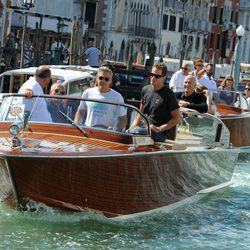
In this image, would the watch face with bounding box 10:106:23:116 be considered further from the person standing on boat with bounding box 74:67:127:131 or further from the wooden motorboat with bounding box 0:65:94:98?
the wooden motorboat with bounding box 0:65:94:98

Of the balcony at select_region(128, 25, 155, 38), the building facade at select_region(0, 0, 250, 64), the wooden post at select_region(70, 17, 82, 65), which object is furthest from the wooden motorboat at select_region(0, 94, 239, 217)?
the balcony at select_region(128, 25, 155, 38)

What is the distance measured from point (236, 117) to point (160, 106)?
→ 7.00m

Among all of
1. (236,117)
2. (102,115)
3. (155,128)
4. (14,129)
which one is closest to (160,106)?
(155,128)

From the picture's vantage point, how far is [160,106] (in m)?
10.8

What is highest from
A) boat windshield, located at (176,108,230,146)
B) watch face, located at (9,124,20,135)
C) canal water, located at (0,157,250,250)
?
watch face, located at (9,124,20,135)

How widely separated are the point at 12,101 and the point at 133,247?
6.53 ft

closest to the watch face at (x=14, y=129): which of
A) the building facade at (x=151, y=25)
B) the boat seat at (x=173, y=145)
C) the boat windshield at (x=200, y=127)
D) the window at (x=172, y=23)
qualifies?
the boat seat at (x=173, y=145)

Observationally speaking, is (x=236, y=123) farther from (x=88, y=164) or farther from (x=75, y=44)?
(x=75, y=44)

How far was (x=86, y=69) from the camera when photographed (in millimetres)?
18844

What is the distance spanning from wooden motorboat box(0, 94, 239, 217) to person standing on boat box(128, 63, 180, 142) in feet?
0.63

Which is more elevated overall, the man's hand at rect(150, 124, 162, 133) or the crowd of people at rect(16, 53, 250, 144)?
the crowd of people at rect(16, 53, 250, 144)

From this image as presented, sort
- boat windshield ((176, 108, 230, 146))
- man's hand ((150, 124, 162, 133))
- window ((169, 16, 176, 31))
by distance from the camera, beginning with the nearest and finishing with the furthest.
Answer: man's hand ((150, 124, 162, 133)) < boat windshield ((176, 108, 230, 146)) < window ((169, 16, 176, 31))

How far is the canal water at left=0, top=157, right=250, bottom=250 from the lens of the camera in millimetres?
9117

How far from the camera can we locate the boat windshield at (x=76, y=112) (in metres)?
10.1
